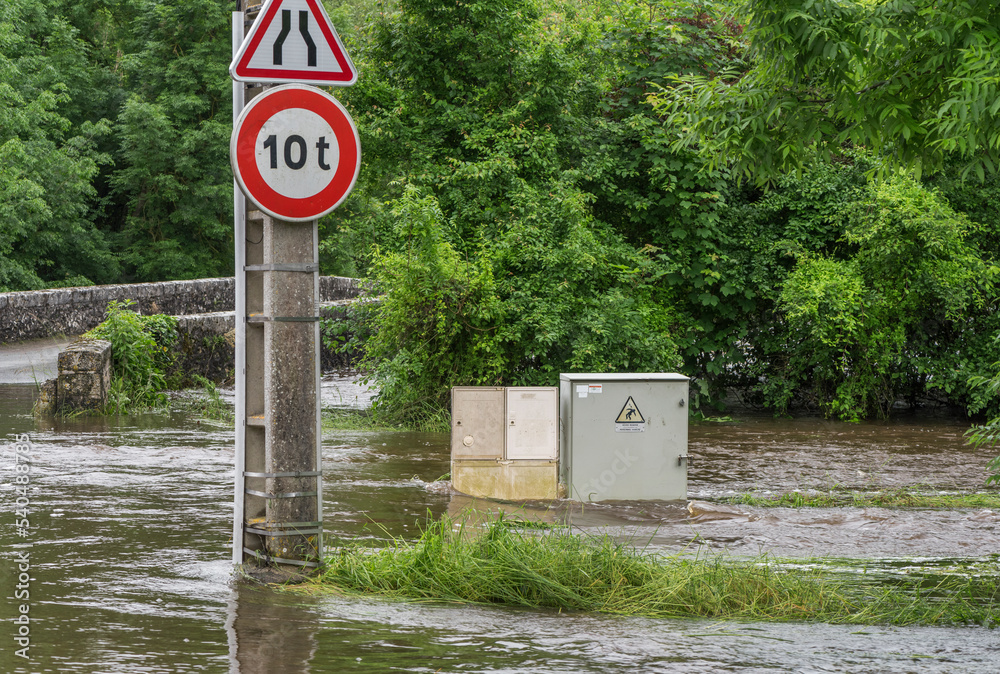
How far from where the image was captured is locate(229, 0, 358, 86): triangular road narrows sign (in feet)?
18.5

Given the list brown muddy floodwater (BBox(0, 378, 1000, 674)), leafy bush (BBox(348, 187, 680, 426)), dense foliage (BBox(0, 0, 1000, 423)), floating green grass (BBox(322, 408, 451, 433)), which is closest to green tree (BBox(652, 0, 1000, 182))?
brown muddy floodwater (BBox(0, 378, 1000, 674))

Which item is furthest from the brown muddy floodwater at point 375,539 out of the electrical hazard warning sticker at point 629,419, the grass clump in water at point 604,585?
the electrical hazard warning sticker at point 629,419

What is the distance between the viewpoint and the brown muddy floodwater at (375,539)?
15.4ft

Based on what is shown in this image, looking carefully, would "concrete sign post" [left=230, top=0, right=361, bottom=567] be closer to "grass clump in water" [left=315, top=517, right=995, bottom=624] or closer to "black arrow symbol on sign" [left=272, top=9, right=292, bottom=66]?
"black arrow symbol on sign" [left=272, top=9, right=292, bottom=66]

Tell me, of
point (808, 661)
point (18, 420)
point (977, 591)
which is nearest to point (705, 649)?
point (808, 661)

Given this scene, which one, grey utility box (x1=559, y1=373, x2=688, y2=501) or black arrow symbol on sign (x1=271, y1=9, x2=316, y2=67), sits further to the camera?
grey utility box (x1=559, y1=373, x2=688, y2=501)

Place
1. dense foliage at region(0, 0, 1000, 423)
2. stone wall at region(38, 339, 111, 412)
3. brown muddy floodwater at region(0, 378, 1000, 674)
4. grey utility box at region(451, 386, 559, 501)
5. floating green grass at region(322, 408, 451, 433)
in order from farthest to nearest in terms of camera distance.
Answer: dense foliage at region(0, 0, 1000, 423) → floating green grass at region(322, 408, 451, 433) → stone wall at region(38, 339, 111, 412) → grey utility box at region(451, 386, 559, 501) → brown muddy floodwater at region(0, 378, 1000, 674)

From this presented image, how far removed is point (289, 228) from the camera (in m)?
5.74

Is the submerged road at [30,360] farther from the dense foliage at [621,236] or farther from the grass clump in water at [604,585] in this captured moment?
the grass clump in water at [604,585]

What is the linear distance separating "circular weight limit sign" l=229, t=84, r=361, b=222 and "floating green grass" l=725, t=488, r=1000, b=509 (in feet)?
17.0

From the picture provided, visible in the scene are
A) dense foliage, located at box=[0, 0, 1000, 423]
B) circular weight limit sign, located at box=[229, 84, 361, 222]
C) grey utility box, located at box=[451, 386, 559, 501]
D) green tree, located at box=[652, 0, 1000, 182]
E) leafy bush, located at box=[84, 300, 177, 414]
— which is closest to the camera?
circular weight limit sign, located at box=[229, 84, 361, 222]

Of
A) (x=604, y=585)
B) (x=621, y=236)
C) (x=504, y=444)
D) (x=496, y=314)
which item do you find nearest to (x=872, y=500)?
(x=504, y=444)

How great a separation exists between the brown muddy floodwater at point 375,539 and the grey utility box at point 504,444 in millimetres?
311

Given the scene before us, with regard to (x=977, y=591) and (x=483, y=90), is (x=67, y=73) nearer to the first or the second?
(x=483, y=90)
